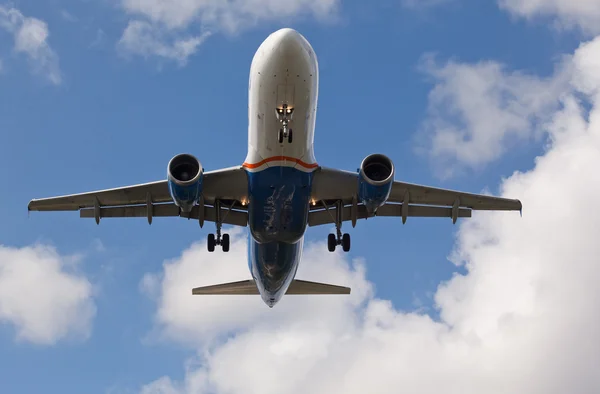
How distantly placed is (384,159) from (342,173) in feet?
7.42

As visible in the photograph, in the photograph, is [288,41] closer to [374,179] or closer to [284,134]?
[284,134]

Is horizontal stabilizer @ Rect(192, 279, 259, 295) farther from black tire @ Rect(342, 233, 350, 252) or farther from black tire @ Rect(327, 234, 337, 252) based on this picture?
black tire @ Rect(342, 233, 350, 252)

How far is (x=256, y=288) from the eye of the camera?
108ft

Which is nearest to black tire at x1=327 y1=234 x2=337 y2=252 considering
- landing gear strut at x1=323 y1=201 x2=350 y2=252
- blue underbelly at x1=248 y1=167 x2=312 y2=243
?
landing gear strut at x1=323 y1=201 x2=350 y2=252

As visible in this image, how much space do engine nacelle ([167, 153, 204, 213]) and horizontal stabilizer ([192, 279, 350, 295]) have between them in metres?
8.73

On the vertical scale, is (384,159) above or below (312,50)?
below

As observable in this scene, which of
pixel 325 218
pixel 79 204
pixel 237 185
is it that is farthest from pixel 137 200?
pixel 325 218

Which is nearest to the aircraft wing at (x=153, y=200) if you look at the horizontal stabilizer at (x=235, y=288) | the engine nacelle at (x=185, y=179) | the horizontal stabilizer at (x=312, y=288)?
the engine nacelle at (x=185, y=179)

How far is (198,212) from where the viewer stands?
94.2 feet

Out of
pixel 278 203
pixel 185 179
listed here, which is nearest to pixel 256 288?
pixel 278 203

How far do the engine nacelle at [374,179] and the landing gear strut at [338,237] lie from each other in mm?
3203

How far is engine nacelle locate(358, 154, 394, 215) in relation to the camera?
80.0 ft

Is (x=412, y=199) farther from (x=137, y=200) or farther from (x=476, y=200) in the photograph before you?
(x=137, y=200)

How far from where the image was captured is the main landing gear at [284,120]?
23.0 m
